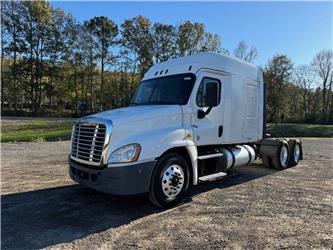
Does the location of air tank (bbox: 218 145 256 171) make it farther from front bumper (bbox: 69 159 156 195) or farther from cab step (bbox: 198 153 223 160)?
front bumper (bbox: 69 159 156 195)

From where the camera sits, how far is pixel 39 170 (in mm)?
9531

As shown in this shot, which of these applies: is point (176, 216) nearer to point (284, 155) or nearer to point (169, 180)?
point (169, 180)

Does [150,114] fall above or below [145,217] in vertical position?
above

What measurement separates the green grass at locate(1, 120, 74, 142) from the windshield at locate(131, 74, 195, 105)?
13.2 m

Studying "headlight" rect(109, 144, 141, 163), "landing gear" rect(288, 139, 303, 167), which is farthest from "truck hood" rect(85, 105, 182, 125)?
Result: "landing gear" rect(288, 139, 303, 167)

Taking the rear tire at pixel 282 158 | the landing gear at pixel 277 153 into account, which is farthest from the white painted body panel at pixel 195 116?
the rear tire at pixel 282 158

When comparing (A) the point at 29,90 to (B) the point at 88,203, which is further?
(A) the point at 29,90

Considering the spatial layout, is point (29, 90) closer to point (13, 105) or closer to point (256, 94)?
point (13, 105)

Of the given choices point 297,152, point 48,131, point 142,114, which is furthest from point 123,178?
point 48,131

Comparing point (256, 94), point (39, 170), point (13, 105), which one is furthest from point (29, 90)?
point (256, 94)

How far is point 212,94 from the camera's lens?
7.04 m

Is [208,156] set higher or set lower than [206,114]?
lower

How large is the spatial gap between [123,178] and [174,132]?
4.61 ft

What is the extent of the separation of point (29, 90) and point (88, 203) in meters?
45.5
